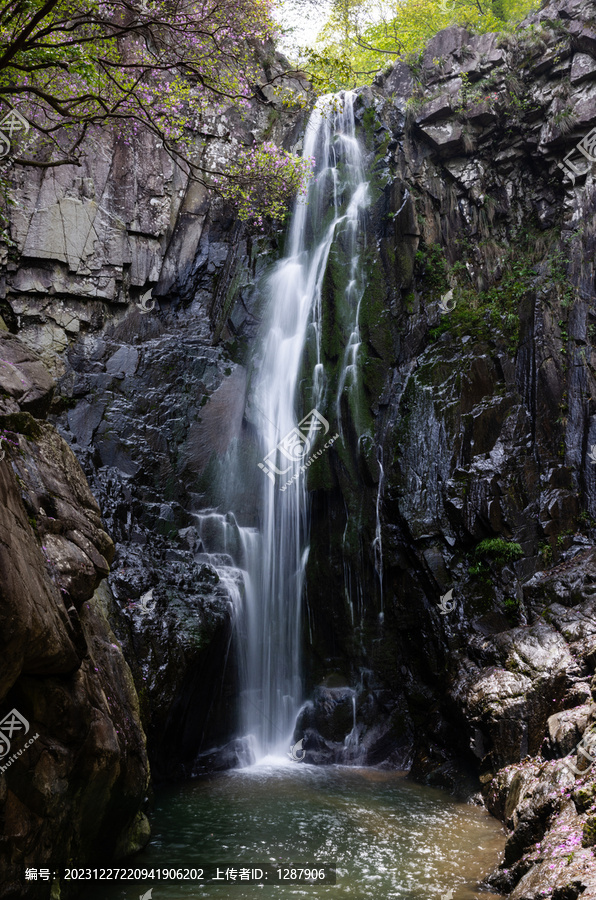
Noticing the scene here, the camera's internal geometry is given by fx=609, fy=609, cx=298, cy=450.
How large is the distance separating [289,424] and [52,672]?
346 inches

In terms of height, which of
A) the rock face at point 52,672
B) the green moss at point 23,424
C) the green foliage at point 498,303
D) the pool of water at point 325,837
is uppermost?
the green foliage at point 498,303

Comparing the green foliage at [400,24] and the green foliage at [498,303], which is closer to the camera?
the green foliage at [498,303]

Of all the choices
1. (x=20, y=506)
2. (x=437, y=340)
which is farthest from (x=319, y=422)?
(x=20, y=506)

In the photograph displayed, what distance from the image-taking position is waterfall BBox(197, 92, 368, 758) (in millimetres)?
11047

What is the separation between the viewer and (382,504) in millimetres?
11812

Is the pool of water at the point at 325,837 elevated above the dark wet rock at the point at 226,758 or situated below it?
above

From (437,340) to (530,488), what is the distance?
3.90 m

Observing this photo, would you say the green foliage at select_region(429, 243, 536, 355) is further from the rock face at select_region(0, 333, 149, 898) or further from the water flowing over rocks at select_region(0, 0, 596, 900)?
the rock face at select_region(0, 333, 149, 898)

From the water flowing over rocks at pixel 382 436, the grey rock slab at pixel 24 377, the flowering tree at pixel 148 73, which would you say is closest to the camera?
the grey rock slab at pixel 24 377
